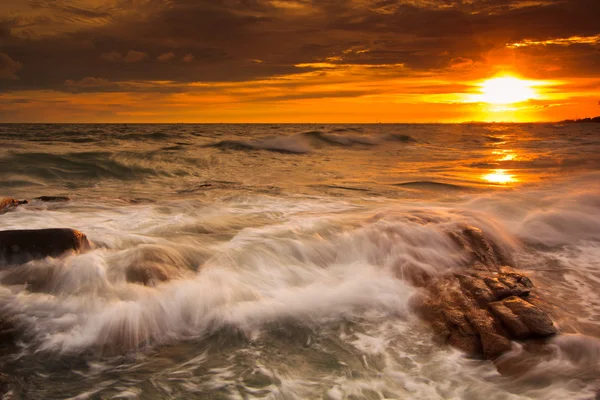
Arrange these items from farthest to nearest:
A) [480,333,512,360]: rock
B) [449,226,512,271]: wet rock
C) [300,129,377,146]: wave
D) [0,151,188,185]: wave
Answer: [300,129,377,146]: wave
[0,151,188,185]: wave
[449,226,512,271]: wet rock
[480,333,512,360]: rock

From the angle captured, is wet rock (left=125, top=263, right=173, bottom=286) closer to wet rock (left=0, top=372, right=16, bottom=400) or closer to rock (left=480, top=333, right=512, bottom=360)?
wet rock (left=0, top=372, right=16, bottom=400)

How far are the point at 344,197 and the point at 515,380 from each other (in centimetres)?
744

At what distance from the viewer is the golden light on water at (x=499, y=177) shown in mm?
13534

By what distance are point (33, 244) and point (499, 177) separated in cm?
1360

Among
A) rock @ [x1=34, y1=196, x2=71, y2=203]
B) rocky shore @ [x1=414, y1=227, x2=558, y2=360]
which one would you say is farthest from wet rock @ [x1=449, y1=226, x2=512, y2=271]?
rock @ [x1=34, y1=196, x2=71, y2=203]

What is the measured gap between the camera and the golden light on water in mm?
13534

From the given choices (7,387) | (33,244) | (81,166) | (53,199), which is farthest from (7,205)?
(81,166)

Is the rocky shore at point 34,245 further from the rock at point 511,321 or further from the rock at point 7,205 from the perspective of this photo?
the rock at point 511,321

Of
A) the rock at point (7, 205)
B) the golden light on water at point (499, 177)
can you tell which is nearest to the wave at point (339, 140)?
the golden light on water at point (499, 177)

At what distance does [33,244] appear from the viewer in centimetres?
492

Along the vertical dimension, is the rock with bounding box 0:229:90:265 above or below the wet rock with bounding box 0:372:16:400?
above

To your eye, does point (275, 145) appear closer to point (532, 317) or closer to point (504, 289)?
point (504, 289)

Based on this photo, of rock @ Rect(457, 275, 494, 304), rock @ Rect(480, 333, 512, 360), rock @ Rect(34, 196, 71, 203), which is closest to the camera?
rock @ Rect(480, 333, 512, 360)

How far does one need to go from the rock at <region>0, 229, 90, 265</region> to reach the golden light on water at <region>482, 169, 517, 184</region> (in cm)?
1187
